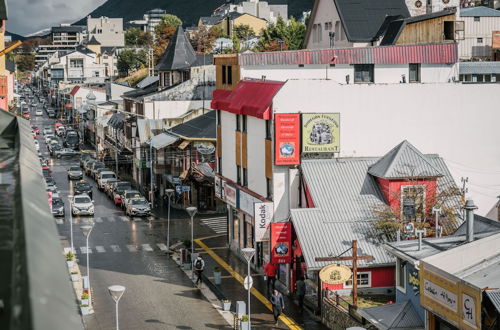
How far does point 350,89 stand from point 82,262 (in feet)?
57.1

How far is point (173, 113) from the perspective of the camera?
80938mm

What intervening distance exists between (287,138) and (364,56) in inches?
442

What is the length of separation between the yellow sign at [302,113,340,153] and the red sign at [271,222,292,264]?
426 cm

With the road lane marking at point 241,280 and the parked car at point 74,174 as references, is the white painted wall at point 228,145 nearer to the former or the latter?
the road lane marking at point 241,280

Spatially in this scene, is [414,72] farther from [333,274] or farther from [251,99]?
[333,274]

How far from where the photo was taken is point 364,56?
49281 mm

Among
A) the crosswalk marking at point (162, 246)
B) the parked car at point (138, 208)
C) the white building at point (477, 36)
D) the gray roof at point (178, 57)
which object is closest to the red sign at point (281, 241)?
the crosswalk marking at point (162, 246)

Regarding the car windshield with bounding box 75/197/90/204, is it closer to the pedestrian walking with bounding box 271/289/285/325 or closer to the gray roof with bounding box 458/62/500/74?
the gray roof with bounding box 458/62/500/74

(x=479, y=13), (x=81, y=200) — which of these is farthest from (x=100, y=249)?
(x=479, y=13)

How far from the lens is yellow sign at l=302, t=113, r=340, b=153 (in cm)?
4056

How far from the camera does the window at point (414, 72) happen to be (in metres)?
50.2

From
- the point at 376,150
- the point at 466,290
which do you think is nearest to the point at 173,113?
the point at 376,150

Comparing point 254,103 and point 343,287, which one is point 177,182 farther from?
point 343,287

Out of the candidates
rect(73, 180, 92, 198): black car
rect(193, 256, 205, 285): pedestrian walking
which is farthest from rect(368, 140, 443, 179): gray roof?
rect(73, 180, 92, 198): black car
